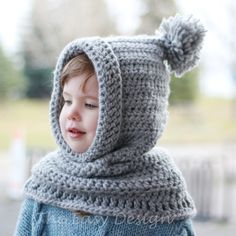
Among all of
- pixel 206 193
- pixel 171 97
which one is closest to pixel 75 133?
pixel 206 193

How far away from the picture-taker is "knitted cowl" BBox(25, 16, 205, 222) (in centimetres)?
136

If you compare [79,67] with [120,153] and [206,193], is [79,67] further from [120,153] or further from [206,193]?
[206,193]

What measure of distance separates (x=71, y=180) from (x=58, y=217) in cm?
11

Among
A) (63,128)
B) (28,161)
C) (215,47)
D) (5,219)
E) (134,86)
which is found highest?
(215,47)

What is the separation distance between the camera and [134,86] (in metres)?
1.39

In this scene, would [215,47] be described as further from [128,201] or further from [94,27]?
[128,201]

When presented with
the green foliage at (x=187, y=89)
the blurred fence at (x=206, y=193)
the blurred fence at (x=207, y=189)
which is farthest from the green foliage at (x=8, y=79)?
the blurred fence at (x=206, y=193)

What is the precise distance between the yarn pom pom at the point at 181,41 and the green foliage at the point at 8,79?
927cm

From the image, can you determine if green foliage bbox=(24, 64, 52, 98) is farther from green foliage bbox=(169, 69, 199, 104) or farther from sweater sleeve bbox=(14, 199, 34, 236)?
sweater sleeve bbox=(14, 199, 34, 236)

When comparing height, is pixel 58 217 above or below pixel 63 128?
below

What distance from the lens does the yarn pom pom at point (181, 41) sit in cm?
149

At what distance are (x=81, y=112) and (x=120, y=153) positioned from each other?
138mm

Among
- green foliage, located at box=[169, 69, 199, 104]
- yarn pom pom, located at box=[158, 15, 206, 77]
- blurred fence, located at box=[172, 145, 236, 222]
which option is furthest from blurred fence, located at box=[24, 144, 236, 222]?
green foliage, located at box=[169, 69, 199, 104]

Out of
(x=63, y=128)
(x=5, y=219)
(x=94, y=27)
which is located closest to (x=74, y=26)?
(x=94, y=27)
